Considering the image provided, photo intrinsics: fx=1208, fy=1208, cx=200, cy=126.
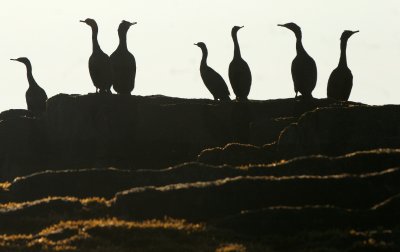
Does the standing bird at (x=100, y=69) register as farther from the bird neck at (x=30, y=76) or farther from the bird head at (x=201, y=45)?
the bird neck at (x=30, y=76)

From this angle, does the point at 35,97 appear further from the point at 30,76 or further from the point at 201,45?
the point at 201,45

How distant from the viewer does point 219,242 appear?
3894cm

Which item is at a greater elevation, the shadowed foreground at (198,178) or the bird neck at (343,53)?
the bird neck at (343,53)

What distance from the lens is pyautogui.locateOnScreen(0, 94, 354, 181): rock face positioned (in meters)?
64.5

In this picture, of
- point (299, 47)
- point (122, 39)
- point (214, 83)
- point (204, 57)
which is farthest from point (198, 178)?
point (204, 57)

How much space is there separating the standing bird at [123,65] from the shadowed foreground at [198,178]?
1.80 meters

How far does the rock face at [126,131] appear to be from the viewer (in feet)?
212

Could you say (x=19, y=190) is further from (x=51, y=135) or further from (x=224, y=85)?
(x=224, y=85)

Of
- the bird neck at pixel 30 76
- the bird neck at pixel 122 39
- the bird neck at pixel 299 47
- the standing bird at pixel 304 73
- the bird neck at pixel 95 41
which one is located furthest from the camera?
the bird neck at pixel 30 76

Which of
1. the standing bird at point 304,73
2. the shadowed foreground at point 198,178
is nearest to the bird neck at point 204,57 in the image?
the shadowed foreground at point 198,178

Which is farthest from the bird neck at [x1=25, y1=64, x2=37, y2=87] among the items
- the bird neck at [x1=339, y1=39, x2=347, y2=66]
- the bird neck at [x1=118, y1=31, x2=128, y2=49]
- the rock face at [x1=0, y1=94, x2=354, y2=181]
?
the bird neck at [x1=339, y1=39, x2=347, y2=66]

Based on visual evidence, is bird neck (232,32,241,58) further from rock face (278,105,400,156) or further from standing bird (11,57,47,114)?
rock face (278,105,400,156)

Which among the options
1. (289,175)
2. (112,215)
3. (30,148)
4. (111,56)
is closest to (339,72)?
(111,56)

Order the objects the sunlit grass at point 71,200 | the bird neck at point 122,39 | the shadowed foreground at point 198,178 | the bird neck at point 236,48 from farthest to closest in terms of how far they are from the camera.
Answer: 1. the bird neck at point 236,48
2. the bird neck at point 122,39
3. the sunlit grass at point 71,200
4. the shadowed foreground at point 198,178
